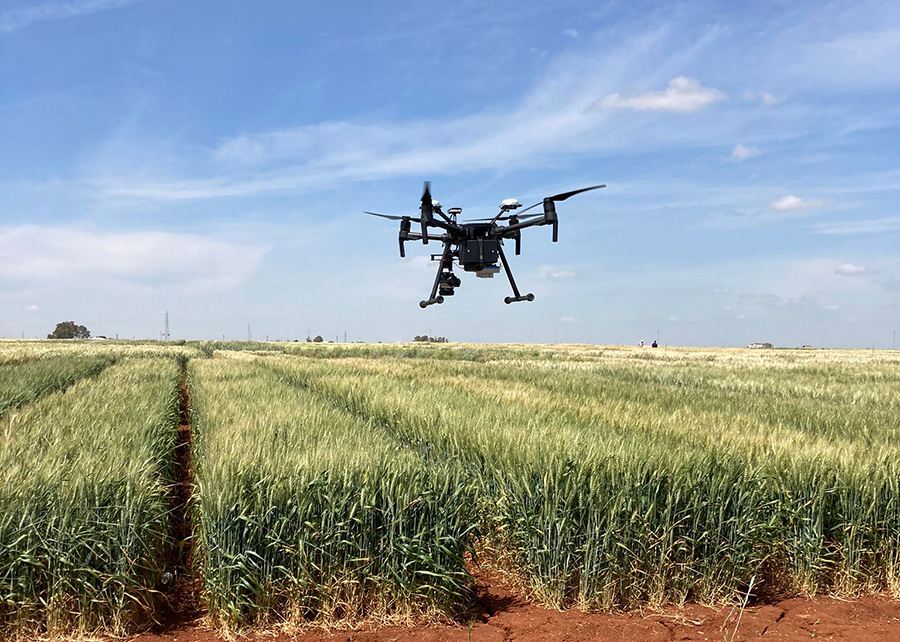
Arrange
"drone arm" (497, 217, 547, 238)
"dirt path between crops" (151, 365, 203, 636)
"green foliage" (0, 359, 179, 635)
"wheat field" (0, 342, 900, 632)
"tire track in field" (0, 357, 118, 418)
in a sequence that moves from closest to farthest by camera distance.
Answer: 1. "green foliage" (0, 359, 179, 635)
2. "wheat field" (0, 342, 900, 632)
3. "dirt path between crops" (151, 365, 203, 636)
4. "tire track in field" (0, 357, 118, 418)
5. "drone arm" (497, 217, 547, 238)

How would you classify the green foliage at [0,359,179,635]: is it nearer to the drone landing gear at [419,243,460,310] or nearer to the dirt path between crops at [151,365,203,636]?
the dirt path between crops at [151,365,203,636]

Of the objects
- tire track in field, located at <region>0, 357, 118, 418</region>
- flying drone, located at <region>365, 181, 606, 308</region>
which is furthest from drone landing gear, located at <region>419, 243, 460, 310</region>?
tire track in field, located at <region>0, 357, 118, 418</region>

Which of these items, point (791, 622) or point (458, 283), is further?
point (458, 283)

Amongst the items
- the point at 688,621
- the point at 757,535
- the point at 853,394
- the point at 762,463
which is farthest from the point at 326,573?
the point at 853,394

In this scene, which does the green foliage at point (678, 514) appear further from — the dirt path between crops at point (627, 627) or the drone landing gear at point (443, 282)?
the drone landing gear at point (443, 282)

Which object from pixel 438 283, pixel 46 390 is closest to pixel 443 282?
pixel 438 283

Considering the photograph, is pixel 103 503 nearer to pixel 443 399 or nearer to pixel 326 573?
pixel 326 573

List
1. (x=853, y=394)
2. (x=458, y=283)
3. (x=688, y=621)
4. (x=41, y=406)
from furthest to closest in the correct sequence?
1. (x=853, y=394)
2. (x=458, y=283)
3. (x=41, y=406)
4. (x=688, y=621)

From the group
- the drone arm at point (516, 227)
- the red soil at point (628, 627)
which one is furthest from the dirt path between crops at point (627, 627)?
the drone arm at point (516, 227)

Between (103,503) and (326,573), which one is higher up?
(103,503)
